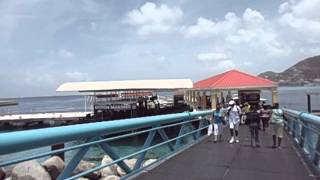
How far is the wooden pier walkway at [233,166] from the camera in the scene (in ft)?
32.0

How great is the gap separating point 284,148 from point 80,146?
11568mm

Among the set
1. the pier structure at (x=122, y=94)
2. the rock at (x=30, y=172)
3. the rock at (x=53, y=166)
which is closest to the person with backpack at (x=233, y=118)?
the rock at (x=53, y=166)

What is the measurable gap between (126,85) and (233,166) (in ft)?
122

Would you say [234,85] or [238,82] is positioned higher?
[238,82]

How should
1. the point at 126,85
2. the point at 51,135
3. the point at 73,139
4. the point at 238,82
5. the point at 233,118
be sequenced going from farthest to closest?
the point at 126,85, the point at 238,82, the point at 233,118, the point at 73,139, the point at 51,135

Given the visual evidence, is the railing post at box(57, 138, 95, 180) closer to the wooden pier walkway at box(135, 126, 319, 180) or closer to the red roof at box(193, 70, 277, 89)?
the wooden pier walkway at box(135, 126, 319, 180)

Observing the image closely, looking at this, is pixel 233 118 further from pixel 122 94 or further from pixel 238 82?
pixel 122 94

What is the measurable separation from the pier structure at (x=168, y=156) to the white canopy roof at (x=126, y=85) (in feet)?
101

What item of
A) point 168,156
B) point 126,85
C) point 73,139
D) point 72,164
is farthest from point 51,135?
point 126,85

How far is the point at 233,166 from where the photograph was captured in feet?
37.8

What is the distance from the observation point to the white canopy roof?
157 ft

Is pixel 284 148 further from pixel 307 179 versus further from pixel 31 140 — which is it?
pixel 31 140

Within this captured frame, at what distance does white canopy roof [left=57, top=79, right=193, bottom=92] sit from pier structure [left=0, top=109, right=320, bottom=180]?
30.8m

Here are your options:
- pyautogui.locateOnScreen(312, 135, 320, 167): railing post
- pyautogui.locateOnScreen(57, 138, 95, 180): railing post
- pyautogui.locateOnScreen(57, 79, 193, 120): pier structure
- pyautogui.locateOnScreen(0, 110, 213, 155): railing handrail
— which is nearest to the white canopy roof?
pyautogui.locateOnScreen(57, 79, 193, 120): pier structure
